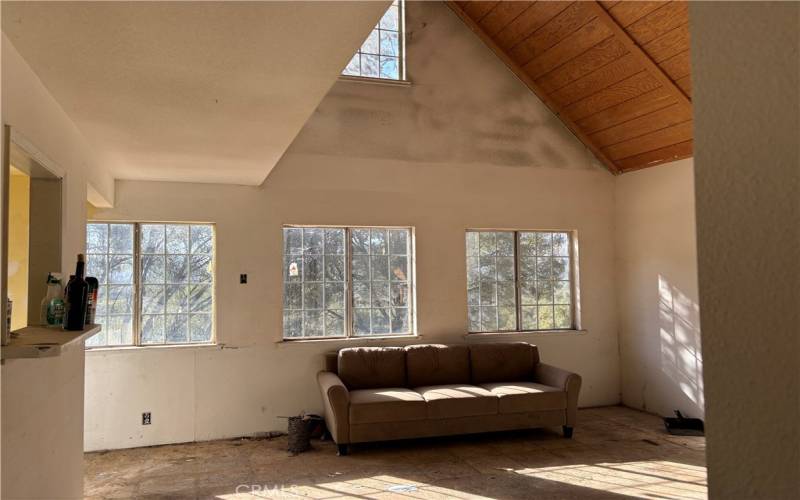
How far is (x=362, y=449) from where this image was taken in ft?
15.8

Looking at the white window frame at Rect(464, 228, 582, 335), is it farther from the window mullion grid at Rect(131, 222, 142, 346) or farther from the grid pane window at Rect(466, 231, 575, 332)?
the window mullion grid at Rect(131, 222, 142, 346)

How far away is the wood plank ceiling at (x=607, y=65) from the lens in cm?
475

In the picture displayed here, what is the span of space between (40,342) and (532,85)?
553cm

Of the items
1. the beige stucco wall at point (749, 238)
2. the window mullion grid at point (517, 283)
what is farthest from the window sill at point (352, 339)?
the beige stucco wall at point (749, 238)

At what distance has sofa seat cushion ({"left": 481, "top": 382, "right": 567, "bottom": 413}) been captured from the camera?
16.5ft

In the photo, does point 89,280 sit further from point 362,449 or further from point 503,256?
point 503,256

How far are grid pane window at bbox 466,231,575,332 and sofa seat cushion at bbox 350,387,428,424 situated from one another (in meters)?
1.52

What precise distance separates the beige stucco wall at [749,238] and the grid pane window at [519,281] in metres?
5.39

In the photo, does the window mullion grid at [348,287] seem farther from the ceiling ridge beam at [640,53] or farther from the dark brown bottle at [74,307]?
the dark brown bottle at [74,307]

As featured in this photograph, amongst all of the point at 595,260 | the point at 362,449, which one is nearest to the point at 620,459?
the point at 362,449

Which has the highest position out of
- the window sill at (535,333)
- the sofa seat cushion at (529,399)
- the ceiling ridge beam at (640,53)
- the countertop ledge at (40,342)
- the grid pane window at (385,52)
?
the grid pane window at (385,52)

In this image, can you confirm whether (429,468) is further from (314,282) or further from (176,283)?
(176,283)

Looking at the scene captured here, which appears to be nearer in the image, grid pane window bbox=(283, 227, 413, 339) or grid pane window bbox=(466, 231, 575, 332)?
grid pane window bbox=(283, 227, 413, 339)

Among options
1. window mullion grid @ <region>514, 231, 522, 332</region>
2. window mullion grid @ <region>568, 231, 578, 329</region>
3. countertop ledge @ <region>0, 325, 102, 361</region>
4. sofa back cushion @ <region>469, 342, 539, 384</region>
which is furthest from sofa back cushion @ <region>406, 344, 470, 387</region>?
countertop ledge @ <region>0, 325, 102, 361</region>
